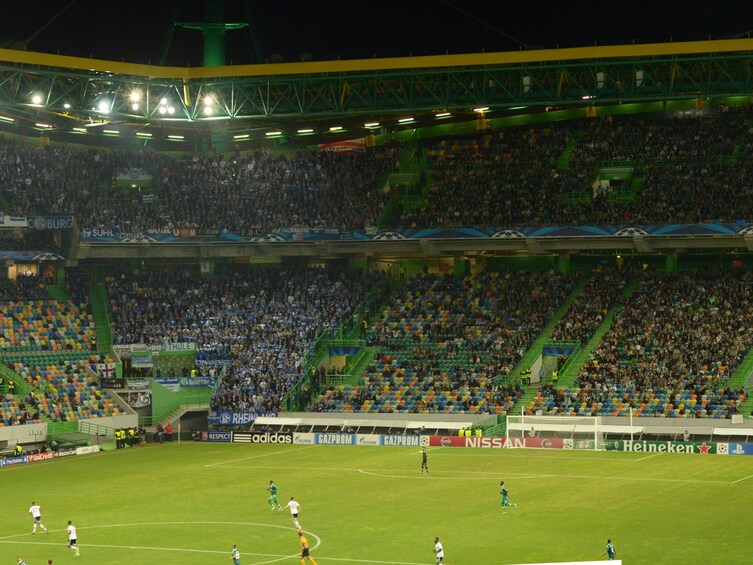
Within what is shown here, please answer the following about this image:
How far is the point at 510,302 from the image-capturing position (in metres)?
73.8

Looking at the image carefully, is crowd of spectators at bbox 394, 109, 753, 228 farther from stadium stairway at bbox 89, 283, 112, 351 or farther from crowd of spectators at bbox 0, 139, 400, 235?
stadium stairway at bbox 89, 283, 112, 351

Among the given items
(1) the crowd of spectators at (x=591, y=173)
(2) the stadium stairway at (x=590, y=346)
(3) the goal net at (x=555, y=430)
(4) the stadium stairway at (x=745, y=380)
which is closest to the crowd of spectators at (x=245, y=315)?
(1) the crowd of spectators at (x=591, y=173)

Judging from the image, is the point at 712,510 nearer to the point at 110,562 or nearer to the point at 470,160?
the point at 110,562

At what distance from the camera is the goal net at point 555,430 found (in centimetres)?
6109

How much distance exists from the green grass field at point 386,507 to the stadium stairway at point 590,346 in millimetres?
6973

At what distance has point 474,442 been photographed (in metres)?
63.7

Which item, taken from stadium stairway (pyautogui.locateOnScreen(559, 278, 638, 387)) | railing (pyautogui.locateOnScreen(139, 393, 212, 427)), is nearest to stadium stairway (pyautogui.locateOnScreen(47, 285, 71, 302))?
railing (pyautogui.locateOnScreen(139, 393, 212, 427))

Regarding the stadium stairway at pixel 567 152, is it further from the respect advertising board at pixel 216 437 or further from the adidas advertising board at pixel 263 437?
the respect advertising board at pixel 216 437

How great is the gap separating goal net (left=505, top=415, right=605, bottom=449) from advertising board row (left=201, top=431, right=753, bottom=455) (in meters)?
0.06

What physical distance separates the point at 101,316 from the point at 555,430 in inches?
1229

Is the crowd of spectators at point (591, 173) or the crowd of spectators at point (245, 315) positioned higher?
the crowd of spectators at point (591, 173)

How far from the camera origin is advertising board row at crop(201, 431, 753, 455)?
58.6 metres

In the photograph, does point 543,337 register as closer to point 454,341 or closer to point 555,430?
point 454,341

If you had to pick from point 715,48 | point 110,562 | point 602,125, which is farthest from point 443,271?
point 110,562
